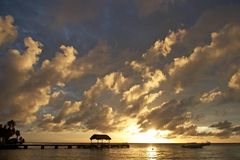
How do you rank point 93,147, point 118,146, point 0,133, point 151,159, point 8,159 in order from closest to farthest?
point 8,159, point 151,159, point 0,133, point 93,147, point 118,146

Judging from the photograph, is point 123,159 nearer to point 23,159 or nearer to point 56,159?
point 56,159

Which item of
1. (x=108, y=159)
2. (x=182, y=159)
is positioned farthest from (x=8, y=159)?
(x=182, y=159)

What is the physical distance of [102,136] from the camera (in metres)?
153

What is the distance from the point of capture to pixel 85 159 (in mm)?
90625

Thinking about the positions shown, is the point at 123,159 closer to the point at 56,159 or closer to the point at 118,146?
the point at 56,159

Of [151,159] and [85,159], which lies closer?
[85,159]

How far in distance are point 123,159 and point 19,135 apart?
85.1 metres

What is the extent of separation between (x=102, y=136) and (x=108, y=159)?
6216cm

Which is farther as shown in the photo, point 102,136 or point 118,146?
point 118,146

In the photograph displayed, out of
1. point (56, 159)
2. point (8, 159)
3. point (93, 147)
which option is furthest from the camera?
point (93, 147)

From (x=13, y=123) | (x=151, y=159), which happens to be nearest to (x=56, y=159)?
(x=151, y=159)

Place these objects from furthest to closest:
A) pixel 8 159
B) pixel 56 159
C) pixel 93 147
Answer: pixel 93 147 < pixel 56 159 < pixel 8 159

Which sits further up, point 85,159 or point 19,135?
point 19,135

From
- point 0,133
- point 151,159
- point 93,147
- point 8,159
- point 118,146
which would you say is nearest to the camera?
point 8,159
